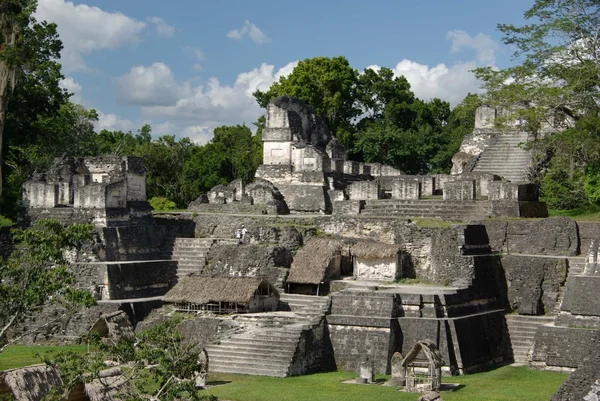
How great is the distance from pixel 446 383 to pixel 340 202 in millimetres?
8948

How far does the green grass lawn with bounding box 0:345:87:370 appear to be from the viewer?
19734 millimetres

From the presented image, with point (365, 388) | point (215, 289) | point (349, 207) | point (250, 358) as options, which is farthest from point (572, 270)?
point (215, 289)

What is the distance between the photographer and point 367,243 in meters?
23.8

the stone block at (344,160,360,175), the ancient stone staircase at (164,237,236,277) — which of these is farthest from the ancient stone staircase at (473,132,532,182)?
the ancient stone staircase at (164,237,236,277)

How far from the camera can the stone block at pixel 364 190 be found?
28172 millimetres

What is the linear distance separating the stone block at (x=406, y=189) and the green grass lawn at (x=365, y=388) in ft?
25.7

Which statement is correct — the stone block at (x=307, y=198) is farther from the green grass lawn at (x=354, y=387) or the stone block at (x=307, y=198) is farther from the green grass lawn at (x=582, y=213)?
the green grass lawn at (x=354, y=387)

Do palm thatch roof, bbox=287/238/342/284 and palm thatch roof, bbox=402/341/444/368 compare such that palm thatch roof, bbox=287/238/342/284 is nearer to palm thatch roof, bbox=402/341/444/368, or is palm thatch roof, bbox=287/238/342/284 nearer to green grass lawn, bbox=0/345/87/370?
palm thatch roof, bbox=402/341/444/368

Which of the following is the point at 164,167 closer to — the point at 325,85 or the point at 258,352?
the point at 325,85

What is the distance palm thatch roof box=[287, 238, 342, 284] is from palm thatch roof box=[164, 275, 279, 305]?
73cm

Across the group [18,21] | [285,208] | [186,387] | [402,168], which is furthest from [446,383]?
[402,168]

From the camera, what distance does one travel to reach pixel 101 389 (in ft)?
51.4

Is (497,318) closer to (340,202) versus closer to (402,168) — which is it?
(340,202)

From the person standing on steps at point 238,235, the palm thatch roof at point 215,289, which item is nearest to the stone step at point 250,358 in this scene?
the palm thatch roof at point 215,289
